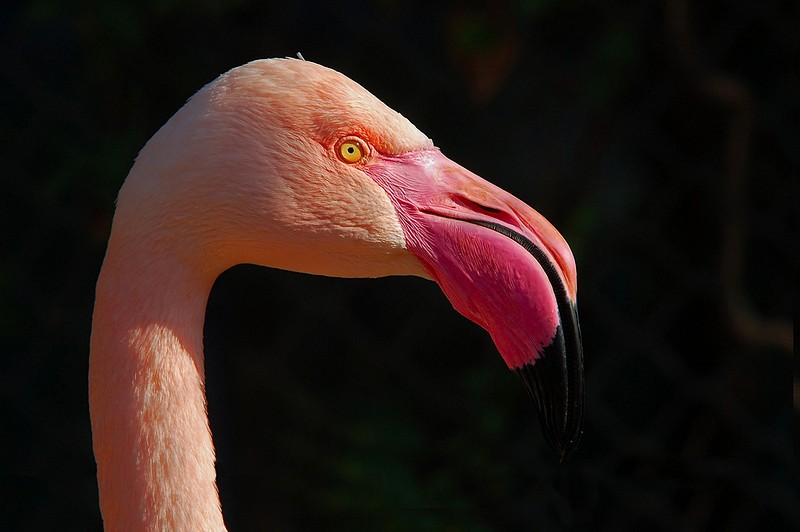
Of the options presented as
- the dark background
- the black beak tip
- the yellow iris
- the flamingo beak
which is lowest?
the dark background

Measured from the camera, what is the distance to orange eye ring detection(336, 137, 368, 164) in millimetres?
1152

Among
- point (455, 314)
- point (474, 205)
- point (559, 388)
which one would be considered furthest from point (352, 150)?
point (455, 314)

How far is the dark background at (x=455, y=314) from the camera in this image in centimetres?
252

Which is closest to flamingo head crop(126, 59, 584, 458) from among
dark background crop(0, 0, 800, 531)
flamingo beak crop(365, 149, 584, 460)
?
flamingo beak crop(365, 149, 584, 460)

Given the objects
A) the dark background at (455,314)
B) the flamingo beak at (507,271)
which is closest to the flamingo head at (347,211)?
the flamingo beak at (507,271)

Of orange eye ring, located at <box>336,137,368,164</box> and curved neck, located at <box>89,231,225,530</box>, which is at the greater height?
orange eye ring, located at <box>336,137,368,164</box>

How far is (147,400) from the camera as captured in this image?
3.73 feet

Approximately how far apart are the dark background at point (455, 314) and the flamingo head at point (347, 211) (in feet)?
4.36

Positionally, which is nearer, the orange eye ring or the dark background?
the orange eye ring

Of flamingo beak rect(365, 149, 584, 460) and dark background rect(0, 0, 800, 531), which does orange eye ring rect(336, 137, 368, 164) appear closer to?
flamingo beak rect(365, 149, 584, 460)

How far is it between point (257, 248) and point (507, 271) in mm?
326

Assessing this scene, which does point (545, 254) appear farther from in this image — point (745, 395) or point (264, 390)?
point (745, 395)

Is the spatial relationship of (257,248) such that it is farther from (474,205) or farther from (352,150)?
(474,205)

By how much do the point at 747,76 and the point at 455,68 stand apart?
0.95m
